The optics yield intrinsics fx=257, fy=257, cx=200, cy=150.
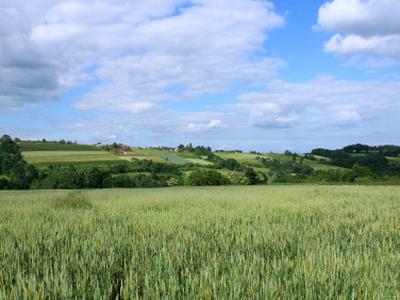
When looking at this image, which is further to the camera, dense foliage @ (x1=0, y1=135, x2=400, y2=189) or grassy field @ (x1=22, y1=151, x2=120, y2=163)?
grassy field @ (x1=22, y1=151, x2=120, y2=163)

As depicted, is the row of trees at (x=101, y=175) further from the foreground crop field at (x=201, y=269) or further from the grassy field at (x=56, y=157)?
the foreground crop field at (x=201, y=269)

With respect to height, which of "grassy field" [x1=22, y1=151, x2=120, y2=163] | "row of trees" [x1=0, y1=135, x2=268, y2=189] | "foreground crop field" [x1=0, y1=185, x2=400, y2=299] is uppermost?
"grassy field" [x1=22, y1=151, x2=120, y2=163]

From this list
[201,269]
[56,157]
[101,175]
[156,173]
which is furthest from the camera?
[56,157]

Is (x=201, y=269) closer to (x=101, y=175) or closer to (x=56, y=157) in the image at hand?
(x=101, y=175)

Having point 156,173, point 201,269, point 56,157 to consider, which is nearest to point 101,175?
point 156,173

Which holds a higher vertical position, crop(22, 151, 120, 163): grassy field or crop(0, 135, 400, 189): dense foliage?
crop(22, 151, 120, 163): grassy field

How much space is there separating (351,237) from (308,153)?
141217 millimetres

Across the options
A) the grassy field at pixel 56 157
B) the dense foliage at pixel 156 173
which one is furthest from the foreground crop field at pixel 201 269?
the grassy field at pixel 56 157

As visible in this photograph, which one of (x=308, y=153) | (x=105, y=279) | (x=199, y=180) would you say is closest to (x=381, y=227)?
(x=105, y=279)

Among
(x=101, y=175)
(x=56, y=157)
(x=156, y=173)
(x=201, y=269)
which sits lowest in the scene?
(x=156, y=173)

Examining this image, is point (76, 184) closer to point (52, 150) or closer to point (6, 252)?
point (52, 150)

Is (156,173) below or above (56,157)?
below

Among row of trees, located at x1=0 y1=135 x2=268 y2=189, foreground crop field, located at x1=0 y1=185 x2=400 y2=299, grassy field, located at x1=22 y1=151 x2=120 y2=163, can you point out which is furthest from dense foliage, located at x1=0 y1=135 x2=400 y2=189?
foreground crop field, located at x1=0 y1=185 x2=400 y2=299

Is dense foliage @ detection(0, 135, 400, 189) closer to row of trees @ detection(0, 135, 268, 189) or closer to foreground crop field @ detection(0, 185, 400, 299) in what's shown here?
row of trees @ detection(0, 135, 268, 189)
